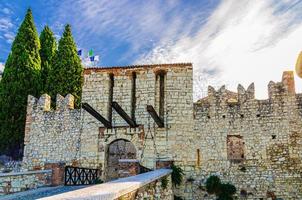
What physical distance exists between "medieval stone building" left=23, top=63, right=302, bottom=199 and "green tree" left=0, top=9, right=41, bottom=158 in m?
3.40

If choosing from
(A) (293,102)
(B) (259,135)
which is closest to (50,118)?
(B) (259,135)

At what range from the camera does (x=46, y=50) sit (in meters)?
23.0

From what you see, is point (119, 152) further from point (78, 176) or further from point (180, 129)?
point (78, 176)

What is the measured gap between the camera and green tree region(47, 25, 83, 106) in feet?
64.0

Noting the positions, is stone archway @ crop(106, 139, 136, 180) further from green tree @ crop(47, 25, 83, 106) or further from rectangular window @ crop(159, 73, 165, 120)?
rectangular window @ crop(159, 73, 165, 120)

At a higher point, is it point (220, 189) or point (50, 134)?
point (50, 134)

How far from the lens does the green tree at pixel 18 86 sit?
58.5ft

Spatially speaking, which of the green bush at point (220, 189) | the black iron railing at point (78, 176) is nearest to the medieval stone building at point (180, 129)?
the green bush at point (220, 189)

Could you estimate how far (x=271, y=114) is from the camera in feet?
42.0

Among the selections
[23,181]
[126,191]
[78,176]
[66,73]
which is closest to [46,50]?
[66,73]

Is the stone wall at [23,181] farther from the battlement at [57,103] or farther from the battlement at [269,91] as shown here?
the battlement at [269,91]

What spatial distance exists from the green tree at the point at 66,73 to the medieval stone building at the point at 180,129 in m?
4.35

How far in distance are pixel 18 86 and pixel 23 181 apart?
25.7 ft

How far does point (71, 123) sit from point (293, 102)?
9397mm
